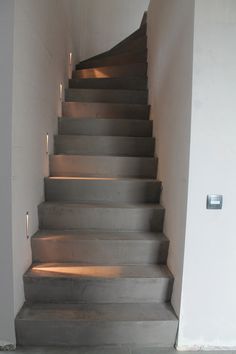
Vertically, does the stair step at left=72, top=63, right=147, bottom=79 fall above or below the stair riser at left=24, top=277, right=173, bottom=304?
above

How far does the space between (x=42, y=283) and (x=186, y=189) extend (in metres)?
1.10

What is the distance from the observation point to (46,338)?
1.84 m

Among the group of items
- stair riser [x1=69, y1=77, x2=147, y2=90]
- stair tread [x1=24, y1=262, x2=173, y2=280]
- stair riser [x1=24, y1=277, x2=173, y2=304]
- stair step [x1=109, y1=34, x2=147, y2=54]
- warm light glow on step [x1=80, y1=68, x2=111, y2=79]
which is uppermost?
stair step [x1=109, y1=34, x2=147, y2=54]

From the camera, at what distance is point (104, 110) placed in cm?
330

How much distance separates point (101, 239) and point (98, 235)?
8cm

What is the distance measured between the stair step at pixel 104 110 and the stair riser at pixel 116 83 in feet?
1.31

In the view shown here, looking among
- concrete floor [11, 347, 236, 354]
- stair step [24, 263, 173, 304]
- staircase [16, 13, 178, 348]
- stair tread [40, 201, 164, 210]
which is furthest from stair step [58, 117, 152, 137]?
concrete floor [11, 347, 236, 354]

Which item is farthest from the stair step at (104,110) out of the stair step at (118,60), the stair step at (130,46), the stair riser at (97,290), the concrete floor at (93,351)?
the concrete floor at (93,351)

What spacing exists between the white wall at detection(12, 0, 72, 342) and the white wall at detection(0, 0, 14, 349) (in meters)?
0.04

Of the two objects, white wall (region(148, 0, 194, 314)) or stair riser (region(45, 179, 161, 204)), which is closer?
Answer: white wall (region(148, 0, 194, 314))

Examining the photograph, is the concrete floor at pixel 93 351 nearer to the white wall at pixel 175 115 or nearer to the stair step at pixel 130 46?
the white wall at pixel 175 115

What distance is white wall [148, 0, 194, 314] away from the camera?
6.12 ft

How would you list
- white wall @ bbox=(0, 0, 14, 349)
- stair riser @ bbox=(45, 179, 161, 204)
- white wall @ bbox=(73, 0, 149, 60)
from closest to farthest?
white wall @ bbox=(0, 0, 14, 349)
stair riser @ bbox=(45, 179, 161, 204)
white wall @ bbox=(73, 0, 149, 60)

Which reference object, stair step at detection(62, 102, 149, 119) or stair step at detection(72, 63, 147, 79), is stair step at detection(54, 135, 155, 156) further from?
stair step at detection(72, 63, 147, 79)
